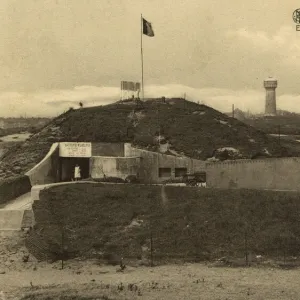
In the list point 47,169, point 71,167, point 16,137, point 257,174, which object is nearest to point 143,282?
point 257,174

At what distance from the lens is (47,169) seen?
3772 centimetres

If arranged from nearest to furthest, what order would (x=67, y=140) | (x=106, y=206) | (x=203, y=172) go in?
(x=106, y=206) < (x=203, y=172) < (x=67, y=140)

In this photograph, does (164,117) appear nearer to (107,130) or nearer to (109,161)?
(107,130)

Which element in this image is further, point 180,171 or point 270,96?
point 270,96

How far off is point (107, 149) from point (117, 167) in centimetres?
428

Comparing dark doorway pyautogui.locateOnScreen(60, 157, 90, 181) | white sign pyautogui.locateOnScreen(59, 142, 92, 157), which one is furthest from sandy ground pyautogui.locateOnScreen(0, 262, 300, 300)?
dark doorway pyautogui.locateOnScreen(60, 157, 90, 181)

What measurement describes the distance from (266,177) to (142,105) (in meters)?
22.0

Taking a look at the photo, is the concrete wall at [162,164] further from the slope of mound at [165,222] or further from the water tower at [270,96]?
the water tower at [270,96]

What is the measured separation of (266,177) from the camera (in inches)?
1140

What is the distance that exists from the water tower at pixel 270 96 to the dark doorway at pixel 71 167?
53.3m

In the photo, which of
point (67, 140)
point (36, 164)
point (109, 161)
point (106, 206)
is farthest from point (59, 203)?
point (67, 140)

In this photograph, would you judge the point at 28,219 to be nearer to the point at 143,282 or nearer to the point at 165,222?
the point at 165,222

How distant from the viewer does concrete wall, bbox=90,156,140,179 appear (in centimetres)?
3672

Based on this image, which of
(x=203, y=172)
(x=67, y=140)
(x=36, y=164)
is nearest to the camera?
(x=203, y=172)
